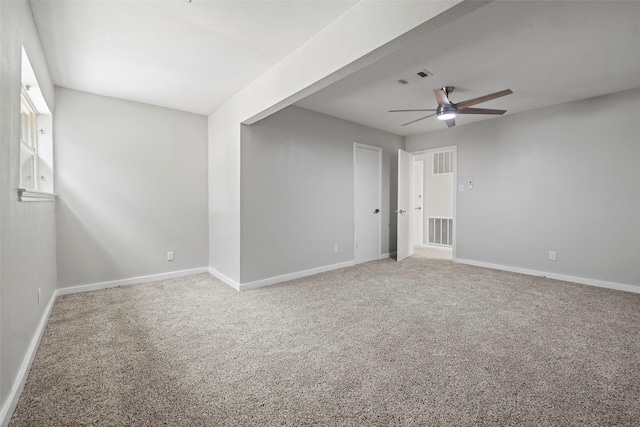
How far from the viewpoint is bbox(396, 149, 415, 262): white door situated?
5.13 meters

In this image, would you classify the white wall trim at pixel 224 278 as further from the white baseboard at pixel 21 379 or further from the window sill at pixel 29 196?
the window sill at pixel 29 196

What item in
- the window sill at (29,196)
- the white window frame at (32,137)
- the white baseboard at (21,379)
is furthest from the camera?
the white window frame at (32,137)

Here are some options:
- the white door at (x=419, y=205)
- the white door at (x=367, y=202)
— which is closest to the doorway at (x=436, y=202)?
the white door at (x=419, y=205)

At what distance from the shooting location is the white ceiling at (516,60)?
6.64 ft

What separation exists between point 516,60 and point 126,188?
4.52 meters

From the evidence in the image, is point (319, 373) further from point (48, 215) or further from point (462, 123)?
point (462, 123)

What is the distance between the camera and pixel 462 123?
4.83 m

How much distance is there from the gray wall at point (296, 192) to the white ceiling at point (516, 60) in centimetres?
50

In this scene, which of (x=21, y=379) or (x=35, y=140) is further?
(x=35, y=140)

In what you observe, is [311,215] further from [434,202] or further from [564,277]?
[434,202]

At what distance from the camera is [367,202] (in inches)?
199

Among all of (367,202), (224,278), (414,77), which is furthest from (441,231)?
(224,278)

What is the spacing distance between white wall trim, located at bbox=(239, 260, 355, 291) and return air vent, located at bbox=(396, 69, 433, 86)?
2692mm

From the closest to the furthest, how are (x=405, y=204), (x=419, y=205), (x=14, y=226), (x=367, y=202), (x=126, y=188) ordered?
(x=14, y=226)
(x=126, y=188)
(x=367, y=202)
(x=405, y=204)
(x=419, y=205)
